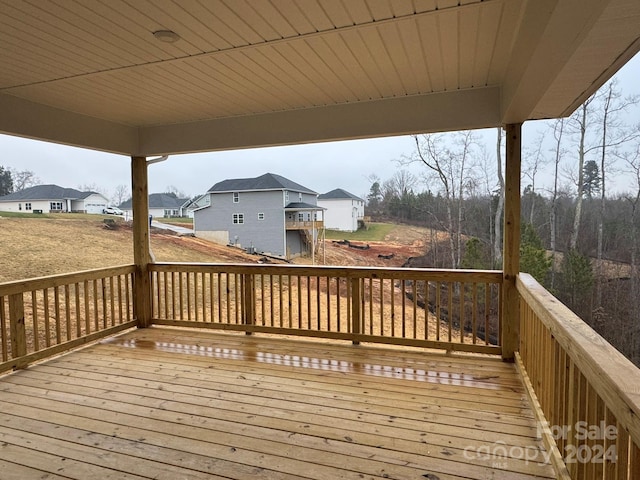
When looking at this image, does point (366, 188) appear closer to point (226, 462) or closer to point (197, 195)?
point (197, 195)

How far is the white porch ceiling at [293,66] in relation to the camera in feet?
6.73

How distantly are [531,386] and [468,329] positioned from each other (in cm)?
553

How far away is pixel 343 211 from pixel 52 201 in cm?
556

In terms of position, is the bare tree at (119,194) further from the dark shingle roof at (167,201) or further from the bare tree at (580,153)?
the bare tree at (580,153)

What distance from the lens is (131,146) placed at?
16.3 feet

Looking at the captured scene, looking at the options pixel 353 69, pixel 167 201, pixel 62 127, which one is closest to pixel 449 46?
pixel 353 69

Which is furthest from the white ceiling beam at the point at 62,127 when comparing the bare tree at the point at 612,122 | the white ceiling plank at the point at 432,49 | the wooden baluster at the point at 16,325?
the bare tree at the point at 612,122

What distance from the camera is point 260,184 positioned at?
325 inches

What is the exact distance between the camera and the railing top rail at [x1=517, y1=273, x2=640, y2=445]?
41.8 inches

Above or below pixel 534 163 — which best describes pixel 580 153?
above

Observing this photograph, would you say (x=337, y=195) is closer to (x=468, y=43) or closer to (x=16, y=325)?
(x=468, y=43)

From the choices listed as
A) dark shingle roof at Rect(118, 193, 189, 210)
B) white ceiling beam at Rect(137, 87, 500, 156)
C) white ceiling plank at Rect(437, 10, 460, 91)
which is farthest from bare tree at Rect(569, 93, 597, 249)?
dark shingle roof at Rect(118, 193, 189, 210)

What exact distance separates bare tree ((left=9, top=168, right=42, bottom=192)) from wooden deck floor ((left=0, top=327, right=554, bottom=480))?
4.36 m

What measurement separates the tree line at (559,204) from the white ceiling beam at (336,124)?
10.9ft
